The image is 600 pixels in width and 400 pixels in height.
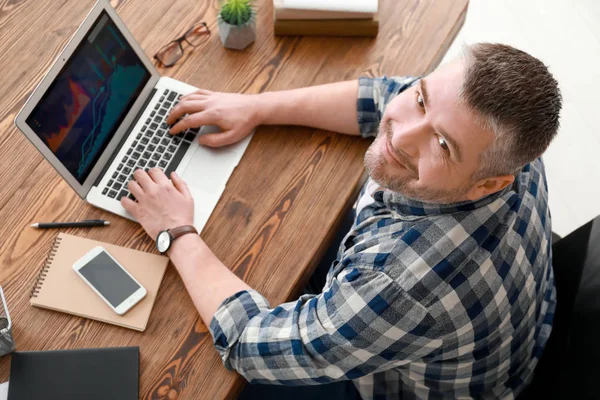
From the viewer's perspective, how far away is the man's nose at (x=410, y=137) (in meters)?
1.10

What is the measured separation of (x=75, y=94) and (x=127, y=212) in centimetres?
26

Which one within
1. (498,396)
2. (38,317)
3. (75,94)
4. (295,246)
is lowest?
(498,396)

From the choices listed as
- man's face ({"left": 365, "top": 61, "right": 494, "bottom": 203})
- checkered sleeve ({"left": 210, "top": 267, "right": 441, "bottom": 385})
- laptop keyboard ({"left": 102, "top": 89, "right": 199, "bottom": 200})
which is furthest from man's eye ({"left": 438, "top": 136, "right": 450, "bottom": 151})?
laptop keyboard ({"left": 102, "top": 89, "right": 199, "bottom": 200})

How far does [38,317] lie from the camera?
118 cm

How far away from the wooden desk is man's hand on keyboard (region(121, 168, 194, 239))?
0.04 m

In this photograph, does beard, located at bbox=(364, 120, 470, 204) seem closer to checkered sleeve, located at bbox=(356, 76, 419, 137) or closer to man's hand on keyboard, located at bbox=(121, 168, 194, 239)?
checkered sleeve, located at bbox=(356, 76, 419, 137)

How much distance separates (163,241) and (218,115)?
0.32 m

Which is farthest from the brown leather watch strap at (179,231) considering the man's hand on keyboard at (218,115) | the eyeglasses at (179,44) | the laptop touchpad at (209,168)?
the eyeglasses at (179,44)

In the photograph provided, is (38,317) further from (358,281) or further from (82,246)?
(358,281)

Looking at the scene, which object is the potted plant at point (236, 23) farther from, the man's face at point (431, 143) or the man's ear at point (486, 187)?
the man's ear at point (486, 187)

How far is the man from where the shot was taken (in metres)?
1.01

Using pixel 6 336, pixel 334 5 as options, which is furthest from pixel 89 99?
pixel 334 5

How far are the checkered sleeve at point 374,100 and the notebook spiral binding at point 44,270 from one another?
0.71 meters

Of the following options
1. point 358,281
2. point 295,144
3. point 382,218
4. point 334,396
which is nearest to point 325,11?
point 295,144
